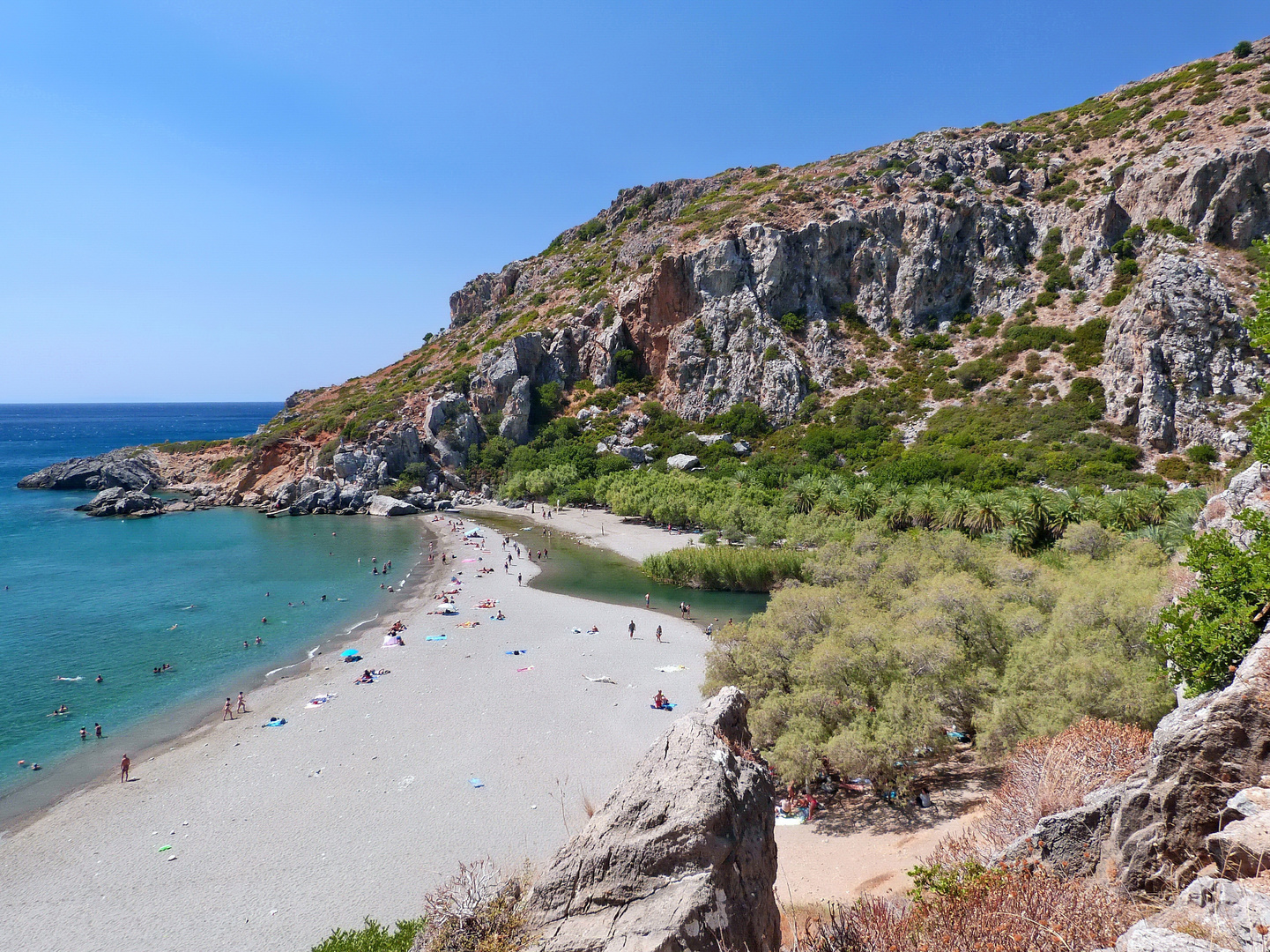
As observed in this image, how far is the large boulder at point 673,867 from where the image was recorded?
17.2ft

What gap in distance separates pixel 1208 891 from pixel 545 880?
213 inches

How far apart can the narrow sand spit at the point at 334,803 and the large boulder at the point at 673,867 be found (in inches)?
313

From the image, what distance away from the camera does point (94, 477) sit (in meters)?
79.9

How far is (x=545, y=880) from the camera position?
20.0ft

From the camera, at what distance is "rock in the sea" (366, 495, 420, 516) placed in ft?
219

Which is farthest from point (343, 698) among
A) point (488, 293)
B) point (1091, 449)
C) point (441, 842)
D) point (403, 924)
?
point (488, 293)

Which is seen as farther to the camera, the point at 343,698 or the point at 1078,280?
the point at 1078,280

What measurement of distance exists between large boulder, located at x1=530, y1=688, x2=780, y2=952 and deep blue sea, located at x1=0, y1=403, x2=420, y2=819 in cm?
2243

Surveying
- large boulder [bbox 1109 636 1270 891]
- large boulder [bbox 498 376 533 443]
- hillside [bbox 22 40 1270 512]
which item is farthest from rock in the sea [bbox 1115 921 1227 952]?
large boulder [bbox 498 376 533 443]

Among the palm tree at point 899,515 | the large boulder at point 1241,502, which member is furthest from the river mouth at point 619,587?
the large boulder at point 1241,502

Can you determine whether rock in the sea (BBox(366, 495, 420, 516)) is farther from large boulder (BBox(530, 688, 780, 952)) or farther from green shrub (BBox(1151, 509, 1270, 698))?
green shrub (BBox(1151, 509, 1270, 698))

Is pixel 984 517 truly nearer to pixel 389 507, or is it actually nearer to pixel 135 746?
pixel 135 746

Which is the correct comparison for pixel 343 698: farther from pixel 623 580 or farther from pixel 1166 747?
pixel 1166 747

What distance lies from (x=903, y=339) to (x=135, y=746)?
7758 cm
